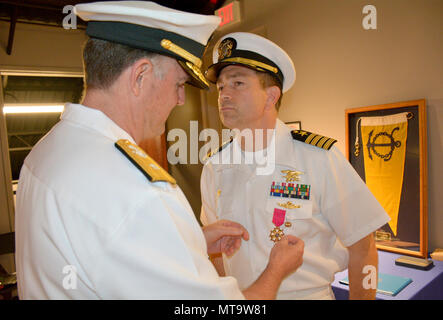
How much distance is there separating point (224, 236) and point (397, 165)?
1.58 metres

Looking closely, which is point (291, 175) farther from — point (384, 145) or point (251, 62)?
point (384, 145)

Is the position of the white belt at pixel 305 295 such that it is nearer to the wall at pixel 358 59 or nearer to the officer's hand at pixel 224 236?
the officer's hand at pixel 224 236

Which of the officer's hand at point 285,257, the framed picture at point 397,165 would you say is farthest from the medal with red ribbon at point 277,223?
the framed picture at point 397,165

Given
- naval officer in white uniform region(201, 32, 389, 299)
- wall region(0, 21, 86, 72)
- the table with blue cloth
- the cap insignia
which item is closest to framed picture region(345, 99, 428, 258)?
the table with blue cloth

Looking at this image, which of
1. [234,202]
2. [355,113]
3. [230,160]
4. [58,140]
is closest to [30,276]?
[58,140]

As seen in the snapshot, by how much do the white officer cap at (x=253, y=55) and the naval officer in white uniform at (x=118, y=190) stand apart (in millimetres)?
684

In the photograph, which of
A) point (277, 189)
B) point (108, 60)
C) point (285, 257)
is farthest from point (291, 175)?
point (108, 60)

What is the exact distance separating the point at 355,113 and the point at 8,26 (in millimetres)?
4310

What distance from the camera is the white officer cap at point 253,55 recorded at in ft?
5.16

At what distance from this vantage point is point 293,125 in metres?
3.01

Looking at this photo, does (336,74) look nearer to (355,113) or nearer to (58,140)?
(355,113)

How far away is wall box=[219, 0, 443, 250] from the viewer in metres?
2.06

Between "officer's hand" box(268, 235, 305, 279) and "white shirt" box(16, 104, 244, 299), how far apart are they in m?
0.27

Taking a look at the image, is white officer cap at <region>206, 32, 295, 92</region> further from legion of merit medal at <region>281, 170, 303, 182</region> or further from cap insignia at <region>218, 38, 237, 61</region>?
legion of merit medal at <region>281, 170, 303, 182</region>
